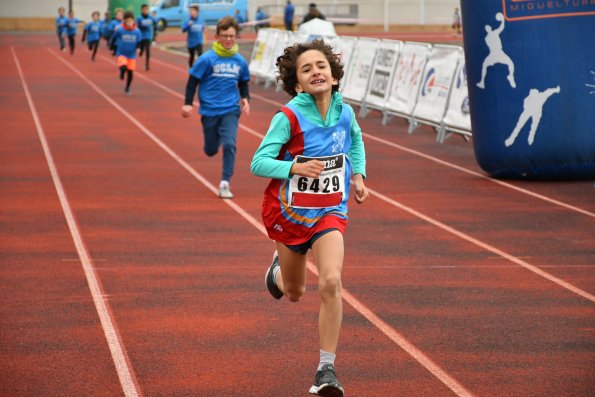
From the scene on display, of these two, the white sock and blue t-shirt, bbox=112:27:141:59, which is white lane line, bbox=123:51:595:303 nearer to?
the white sock

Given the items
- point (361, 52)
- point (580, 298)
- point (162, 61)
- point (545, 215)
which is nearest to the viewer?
point (580, 298)

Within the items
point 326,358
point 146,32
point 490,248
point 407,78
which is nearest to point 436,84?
point 407,78

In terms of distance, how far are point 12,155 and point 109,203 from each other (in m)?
4.73

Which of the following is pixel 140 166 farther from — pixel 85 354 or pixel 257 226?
pixel 85 354

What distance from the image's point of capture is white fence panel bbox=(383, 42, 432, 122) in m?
19.8

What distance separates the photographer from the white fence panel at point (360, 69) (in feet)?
74.7

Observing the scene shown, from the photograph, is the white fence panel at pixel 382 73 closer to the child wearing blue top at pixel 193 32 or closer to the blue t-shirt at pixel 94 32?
the child wearing blue top at pixel 193 32

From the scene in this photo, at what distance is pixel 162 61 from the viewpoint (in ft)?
143

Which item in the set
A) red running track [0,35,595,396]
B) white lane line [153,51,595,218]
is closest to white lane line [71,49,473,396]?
red running track [0,35,595,396]

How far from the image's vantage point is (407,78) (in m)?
20.5

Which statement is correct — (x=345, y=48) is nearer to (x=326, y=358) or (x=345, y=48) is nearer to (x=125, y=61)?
(x=125, y=61)

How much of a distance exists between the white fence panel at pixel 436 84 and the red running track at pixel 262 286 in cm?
162

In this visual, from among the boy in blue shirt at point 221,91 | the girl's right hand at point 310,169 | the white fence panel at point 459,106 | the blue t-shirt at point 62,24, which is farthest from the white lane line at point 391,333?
the blue t-shirt at point 62,24

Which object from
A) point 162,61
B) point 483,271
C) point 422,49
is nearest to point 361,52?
A: point 422,49
